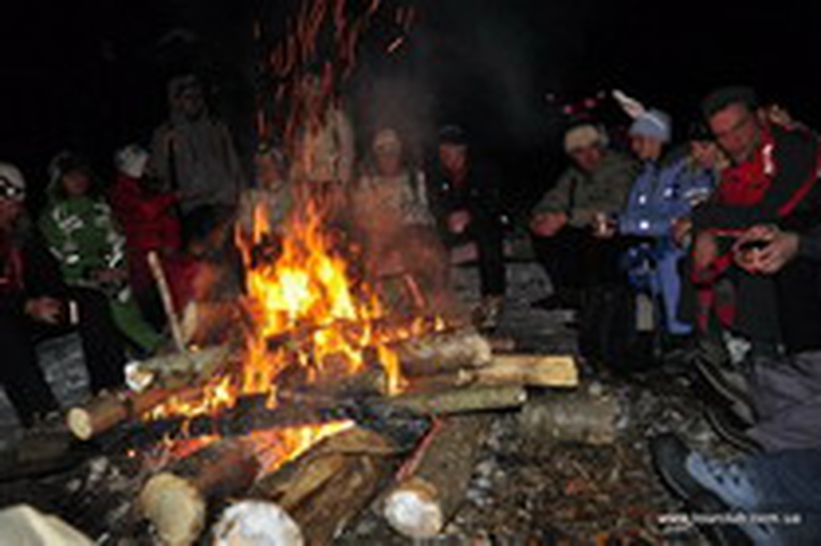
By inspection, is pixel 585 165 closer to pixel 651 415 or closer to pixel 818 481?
pixel 651 415

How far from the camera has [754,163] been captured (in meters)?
4.69

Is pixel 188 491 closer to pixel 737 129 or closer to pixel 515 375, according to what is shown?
pixel 515 375

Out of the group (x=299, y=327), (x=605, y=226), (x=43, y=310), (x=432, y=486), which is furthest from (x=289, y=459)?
(x=605, y=226)

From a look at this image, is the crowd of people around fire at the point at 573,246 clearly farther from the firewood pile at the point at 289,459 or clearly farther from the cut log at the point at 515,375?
the firewood pile at the point at 289,459

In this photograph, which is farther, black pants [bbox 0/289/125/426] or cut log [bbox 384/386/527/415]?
black pants [bbox 0/289/125/426]

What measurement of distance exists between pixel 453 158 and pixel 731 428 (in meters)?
5.30

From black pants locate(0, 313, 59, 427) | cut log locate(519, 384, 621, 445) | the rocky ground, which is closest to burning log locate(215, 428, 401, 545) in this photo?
the rocky ground

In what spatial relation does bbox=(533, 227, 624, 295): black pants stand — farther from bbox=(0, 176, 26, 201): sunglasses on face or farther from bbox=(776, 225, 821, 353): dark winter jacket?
bbox=(0, 176, 26, 201): sunglasses on face

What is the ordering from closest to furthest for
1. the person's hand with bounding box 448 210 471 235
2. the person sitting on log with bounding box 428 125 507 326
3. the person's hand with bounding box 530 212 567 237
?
the person's hand with bounding box 530 212 567 237, the person sitting on log with bounding box 428 125 507 326, the person's hand with bounding box 448 210 471 235

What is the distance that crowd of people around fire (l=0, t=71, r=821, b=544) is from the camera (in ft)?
13.8

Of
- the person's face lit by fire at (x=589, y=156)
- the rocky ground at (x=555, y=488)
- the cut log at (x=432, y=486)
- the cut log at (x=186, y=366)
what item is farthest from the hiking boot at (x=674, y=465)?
the person's face lit by fire at (x=589, y=156)

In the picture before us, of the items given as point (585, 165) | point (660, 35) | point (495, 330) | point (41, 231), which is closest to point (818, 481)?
point (495, 330)

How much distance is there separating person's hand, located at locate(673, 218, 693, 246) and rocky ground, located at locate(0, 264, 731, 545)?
128 centimetres

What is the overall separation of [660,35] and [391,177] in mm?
19137
